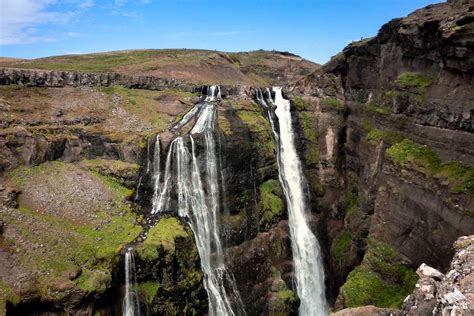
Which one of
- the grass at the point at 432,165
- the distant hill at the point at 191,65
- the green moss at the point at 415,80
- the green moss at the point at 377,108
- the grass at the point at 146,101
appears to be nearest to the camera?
the grass at the point at 432,165

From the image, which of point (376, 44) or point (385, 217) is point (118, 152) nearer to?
point (385, 217)

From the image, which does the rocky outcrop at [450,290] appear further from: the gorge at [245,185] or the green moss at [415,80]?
the green moss at [415,80]

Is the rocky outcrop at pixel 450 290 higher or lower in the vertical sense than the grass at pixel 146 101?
lower

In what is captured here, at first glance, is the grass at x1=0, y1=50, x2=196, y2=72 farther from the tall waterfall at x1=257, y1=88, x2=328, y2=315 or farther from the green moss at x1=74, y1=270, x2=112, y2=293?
the green moss at x1=74, y1=270, x2=112, y2=293

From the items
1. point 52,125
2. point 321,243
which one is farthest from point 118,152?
point 321,243

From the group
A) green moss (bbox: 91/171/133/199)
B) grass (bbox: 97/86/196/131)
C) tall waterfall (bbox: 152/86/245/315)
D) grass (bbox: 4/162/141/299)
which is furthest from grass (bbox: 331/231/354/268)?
grass (bbox: 97/86/196/131)

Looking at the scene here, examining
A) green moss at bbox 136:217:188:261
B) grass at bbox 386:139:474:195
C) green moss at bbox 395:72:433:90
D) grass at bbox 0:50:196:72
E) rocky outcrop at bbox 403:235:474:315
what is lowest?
green moss at bbox 136:217:188:261

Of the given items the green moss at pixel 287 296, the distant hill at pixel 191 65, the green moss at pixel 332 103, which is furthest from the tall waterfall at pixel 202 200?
the distant hill at pixel 191 65

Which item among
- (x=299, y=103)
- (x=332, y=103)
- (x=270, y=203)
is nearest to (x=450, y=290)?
(x=270, y=203)
